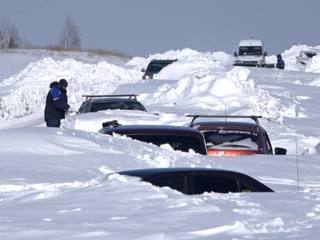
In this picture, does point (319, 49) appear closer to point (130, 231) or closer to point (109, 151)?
point (109, 151)

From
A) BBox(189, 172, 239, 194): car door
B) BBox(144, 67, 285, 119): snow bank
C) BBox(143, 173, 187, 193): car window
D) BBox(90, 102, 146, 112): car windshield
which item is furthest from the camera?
BBox(144, 67, 285, 119): snow bank

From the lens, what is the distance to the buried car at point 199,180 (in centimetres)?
910

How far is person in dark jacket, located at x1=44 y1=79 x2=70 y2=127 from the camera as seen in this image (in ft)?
69.9

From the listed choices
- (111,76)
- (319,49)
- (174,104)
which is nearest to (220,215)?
(174,104)

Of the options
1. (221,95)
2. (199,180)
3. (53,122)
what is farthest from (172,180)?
(221,95)

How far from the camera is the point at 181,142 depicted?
1369 cm

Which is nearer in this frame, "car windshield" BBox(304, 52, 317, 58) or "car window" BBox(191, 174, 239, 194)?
"car window" BBox(191, 174, 239, 194)

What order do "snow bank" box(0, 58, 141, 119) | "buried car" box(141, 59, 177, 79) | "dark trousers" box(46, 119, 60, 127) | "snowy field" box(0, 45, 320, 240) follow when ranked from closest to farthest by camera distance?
"snowy field" box(0, 45, 320, 240) → "dark trousers" box(46, 119, 60, 127) → "snow bank" box(0, 58, 141, 119) → "buried car" box(141, 59, 177, 79)

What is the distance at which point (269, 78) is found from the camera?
44.4 m

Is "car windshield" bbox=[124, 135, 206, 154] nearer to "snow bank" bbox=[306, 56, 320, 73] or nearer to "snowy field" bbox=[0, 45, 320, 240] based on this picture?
"snowy field" bbox=[0, 45, 320, 240]

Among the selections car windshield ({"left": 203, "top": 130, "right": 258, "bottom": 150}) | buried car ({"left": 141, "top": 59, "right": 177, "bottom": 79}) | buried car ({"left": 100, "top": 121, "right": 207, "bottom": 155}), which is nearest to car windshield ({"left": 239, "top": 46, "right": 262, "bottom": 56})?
buried car ({"left": 141, "top": 59, "right": 177, "bottom": 79})

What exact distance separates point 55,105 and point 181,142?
26.2ft

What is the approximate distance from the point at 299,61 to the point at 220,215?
6350cm

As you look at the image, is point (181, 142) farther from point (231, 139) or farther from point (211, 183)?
point (211, 183)
